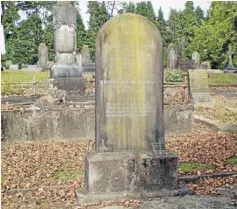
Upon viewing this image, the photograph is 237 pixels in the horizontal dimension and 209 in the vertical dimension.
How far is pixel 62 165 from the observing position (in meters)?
7.98

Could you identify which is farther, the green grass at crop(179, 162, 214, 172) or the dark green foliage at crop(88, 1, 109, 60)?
the dark green foliage at crop(88, 1, 109, 60)

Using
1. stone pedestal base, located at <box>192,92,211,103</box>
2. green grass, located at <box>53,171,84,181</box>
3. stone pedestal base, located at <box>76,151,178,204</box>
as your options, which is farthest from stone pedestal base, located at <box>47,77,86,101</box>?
stone pedestal base, located at <box>76,151,178,204</box>

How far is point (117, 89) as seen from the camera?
583cm

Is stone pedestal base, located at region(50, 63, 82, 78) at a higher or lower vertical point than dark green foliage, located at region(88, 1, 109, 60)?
lower

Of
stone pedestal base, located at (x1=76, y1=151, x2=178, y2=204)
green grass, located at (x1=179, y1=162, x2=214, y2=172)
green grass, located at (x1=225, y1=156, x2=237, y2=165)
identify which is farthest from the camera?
green grass, located at (x1=225, y1=156, x2=237, y2=165)

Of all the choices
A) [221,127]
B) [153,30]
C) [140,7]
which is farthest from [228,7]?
[140,7]

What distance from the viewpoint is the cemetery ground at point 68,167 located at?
5.97 m

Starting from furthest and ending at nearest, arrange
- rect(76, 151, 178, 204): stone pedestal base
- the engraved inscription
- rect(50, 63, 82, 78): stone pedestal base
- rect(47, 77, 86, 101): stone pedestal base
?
rect(50, 63, 82, 78): stone pedestal base < rect(47, 77, 86, 101): stone pedestal base < the engraved inscription < rect(76, 151, 178, 204): stone pedestal base

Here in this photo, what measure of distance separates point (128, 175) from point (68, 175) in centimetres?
183

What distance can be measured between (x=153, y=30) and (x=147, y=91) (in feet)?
2.70

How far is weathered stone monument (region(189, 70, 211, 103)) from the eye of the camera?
677 inches

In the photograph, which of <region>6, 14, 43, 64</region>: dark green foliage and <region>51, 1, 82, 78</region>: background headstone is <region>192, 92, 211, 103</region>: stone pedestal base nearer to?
<region>51, 1, 82, 78</region>: background headstone

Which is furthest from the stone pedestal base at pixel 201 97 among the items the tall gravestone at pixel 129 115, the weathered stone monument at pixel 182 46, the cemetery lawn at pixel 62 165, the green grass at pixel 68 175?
the weathered stone monument at pixel 182 46

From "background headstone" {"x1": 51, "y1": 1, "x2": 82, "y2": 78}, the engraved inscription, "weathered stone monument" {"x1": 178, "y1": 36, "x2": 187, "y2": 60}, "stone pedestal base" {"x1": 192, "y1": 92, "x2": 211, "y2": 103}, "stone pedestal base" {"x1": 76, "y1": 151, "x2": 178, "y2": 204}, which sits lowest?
"stone pedestal base" {"x1": 76, "y1": 151, "x2": 178, "y2": 204}
